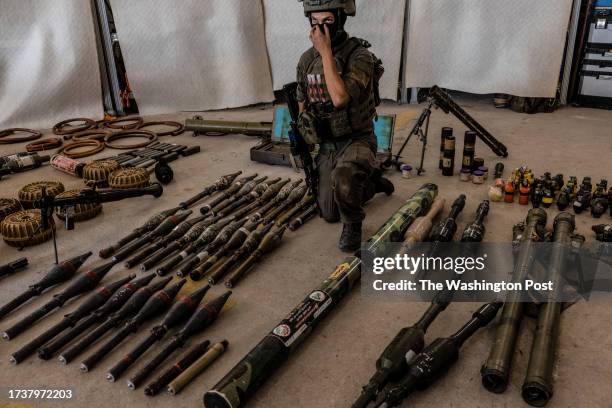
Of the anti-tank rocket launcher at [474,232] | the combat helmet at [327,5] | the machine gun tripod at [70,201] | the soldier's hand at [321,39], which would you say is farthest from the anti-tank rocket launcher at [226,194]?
the anti-tank rocket launcher at [474,232]

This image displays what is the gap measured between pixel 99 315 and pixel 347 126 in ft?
6.45

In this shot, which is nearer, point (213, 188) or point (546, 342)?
point (546, 342)

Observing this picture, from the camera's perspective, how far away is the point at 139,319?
2572 mm

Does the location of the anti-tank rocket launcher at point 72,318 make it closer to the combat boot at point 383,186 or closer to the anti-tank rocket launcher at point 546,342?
the combat boot at point 383,186

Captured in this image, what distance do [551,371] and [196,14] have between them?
22.6ft

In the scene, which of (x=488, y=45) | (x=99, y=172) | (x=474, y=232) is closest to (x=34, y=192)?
(x=99, y=172)

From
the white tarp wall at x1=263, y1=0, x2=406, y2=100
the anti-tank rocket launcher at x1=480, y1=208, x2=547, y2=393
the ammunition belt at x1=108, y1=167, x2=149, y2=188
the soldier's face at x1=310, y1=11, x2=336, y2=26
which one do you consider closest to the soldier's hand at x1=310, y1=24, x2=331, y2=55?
the soldier's face at x1=310, y1=11, x2=336, y2=26

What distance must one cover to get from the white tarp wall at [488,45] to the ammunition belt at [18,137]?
5.49 meters

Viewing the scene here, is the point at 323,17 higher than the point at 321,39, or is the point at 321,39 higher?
the point at 323,17

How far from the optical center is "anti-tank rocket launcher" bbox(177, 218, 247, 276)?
3114 millimetres

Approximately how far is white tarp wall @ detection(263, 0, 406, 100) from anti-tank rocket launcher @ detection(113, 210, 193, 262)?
454cm

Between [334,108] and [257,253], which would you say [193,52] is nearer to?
[334,108]

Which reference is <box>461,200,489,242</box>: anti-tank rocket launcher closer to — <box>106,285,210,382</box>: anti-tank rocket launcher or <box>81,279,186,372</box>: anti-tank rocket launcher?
<box>106,285,210,382</box>: anti-tank rocket launcher

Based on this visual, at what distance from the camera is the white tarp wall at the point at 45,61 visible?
663 cm
